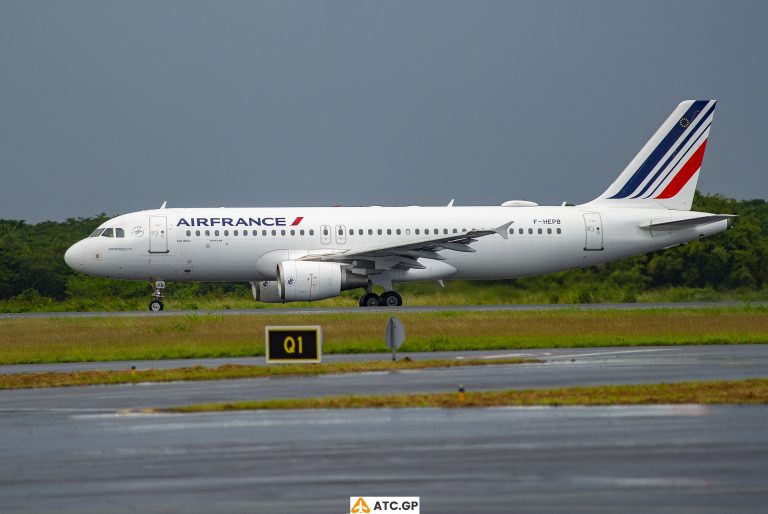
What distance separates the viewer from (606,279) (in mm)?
48719

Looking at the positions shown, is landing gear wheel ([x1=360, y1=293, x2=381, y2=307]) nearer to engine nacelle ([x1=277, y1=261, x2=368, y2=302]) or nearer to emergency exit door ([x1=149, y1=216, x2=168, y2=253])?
engine nacelle ([x1=277, y1=261, x2=368, y2=302])

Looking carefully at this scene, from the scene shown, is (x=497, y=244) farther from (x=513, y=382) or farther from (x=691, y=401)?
(x=691, y=401)

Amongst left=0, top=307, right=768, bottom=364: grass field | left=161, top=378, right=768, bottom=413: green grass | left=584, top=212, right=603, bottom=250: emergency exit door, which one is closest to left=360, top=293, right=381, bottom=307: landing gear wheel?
left=0, top=307, right=768, bottom=364: grass field

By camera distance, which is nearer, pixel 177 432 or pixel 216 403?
pixel 177 432

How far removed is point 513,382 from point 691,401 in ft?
11.6

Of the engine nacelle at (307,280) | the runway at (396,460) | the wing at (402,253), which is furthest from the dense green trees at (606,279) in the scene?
the runway at (396,460)

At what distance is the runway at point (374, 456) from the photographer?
11.8 metres

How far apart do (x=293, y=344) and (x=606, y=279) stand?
26.2 m

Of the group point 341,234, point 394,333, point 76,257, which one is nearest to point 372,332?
point 394,333

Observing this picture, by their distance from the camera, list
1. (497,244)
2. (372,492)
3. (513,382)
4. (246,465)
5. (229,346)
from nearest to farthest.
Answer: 1. (372,492)
2. (246,465)
3. (513,382)
4. (229,346)
5. (497,244)

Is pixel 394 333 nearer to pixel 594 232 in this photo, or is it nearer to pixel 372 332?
pixel 372 332

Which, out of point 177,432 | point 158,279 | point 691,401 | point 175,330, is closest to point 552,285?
point 158,279

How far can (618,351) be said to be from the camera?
27.5 m

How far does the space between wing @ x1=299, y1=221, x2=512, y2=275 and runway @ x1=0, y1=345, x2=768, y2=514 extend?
2039 cm
